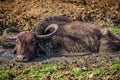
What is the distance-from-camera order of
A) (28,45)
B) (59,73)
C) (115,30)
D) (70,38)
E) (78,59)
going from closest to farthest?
1. (59,73)
2. (78,59)
3. (28,45)
4. (70,38)
5. (115,30)

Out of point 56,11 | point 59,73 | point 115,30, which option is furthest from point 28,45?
point 56,11

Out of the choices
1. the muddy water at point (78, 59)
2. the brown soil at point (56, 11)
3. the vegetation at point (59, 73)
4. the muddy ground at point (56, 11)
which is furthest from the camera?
the brown soil at point (56, 11)

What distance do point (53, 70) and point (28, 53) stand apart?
1.76 metres

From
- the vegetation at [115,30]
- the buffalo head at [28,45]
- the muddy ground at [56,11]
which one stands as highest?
the buffalo head at [28,45]

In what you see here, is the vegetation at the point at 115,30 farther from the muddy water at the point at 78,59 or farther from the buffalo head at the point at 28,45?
the buffalo head at the point at 28,45

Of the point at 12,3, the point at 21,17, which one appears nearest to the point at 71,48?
the point at 21,17

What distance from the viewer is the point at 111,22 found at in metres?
15.2

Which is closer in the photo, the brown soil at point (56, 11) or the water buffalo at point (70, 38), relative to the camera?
the water buffalo at point (70, 38)

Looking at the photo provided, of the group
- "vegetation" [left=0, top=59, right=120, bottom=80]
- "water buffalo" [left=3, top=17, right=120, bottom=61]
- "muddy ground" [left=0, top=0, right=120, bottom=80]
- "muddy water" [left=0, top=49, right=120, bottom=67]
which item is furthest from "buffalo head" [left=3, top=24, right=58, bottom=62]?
"muddy ground" [left=0, top=0, right=120, bottom=80]

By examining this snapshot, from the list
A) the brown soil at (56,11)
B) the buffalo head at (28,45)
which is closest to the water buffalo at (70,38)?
the buffalo head at (28,45)

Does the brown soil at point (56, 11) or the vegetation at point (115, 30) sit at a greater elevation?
the brown soil at point (56, 11)

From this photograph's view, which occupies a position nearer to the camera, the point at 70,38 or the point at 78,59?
the point at 78,59

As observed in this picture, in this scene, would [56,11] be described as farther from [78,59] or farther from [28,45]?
[78,59]

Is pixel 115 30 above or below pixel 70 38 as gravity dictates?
below
